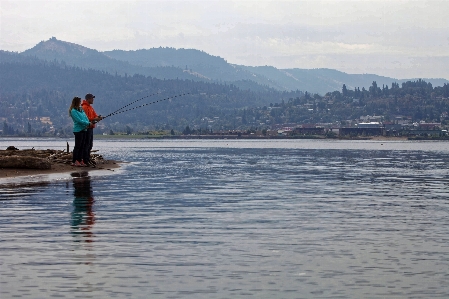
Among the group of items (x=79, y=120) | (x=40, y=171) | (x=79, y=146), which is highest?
(x=79, y=120)

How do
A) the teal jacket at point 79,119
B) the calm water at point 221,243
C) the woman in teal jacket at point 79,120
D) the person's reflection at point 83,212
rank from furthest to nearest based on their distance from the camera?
the teal jacket at point 79,119 → the woman in teal jacket at point 79,120 → the person's reflection at point 83,212 → the calm water at point 221,243

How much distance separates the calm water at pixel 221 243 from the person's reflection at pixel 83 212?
29mm

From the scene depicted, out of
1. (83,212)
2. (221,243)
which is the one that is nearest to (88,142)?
(83,212)

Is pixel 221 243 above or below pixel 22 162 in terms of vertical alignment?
below

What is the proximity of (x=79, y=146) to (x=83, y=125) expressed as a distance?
2.01 metres

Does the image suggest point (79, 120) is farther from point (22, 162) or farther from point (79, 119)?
point (22, 162)

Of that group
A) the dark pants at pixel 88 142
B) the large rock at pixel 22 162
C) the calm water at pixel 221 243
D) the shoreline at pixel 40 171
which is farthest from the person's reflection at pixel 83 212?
the dark pants at pixel 88 142

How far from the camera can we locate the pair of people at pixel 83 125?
33344 mm

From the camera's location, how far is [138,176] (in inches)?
1384

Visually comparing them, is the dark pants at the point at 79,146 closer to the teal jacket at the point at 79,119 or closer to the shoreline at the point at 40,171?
the teal jacket at the point at 79,119

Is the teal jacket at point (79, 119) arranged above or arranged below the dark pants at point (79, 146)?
above

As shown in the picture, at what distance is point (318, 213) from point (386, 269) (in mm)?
7560

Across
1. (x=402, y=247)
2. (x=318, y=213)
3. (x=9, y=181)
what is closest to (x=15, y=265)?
(x=402, y=247)

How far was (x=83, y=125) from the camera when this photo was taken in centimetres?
3356
